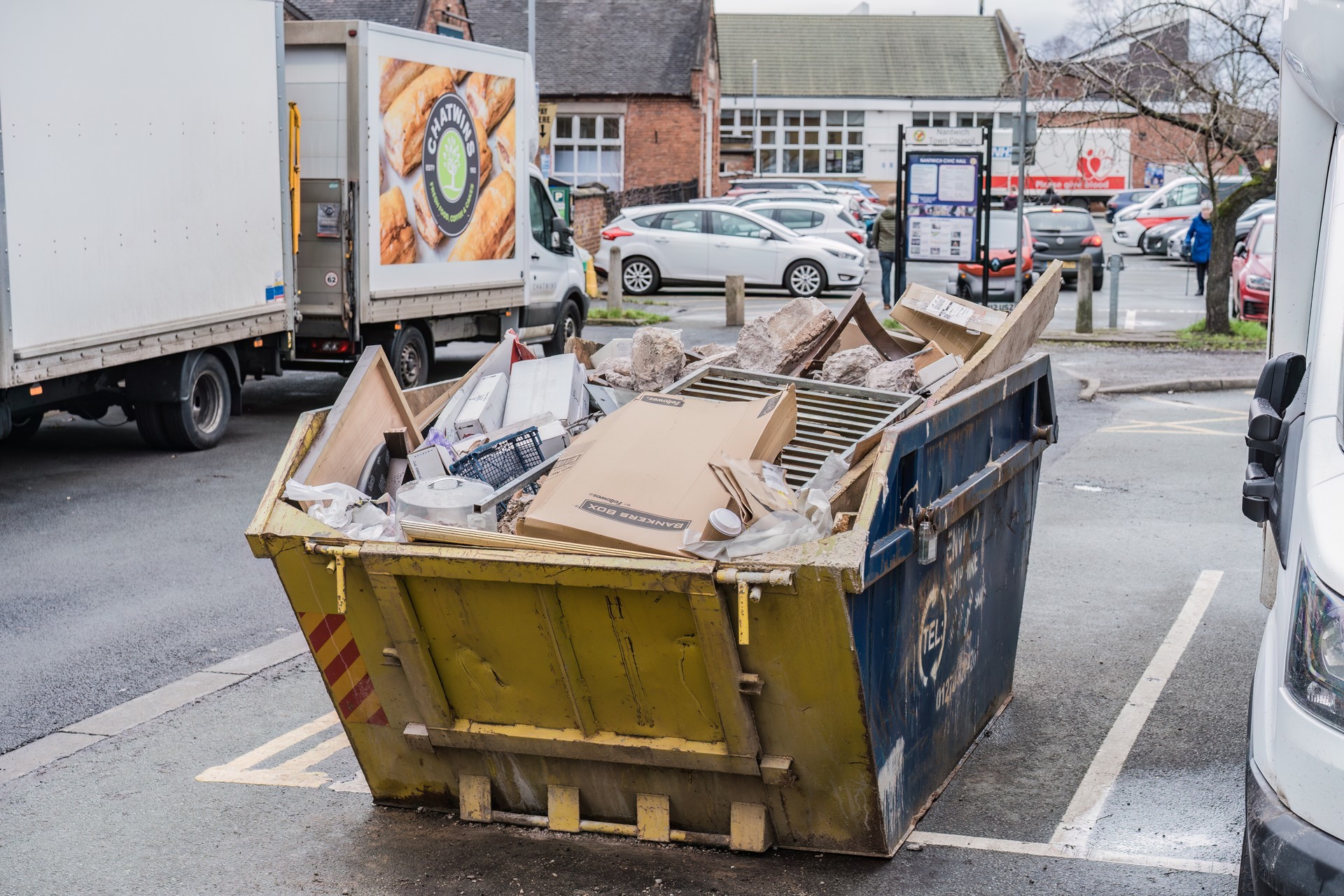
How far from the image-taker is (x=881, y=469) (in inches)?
152

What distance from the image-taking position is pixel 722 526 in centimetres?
382

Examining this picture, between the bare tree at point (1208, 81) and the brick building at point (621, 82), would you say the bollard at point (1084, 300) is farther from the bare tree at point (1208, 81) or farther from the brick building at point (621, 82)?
the brick building at point (621, 82)

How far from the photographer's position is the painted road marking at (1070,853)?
4.34m

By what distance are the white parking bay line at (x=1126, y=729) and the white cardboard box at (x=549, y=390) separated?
84.2 inches

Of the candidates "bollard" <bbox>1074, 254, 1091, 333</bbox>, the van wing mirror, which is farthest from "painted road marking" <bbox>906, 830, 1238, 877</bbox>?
"bollard" <bbox>1074, 254, 1091, 333</bbox>

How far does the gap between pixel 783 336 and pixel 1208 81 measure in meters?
15.1

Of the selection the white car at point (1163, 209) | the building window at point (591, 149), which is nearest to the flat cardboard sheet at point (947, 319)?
the white car at point (1163, 209)

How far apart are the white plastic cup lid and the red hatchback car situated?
17860 mm

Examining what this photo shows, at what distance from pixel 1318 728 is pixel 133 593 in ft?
20.3

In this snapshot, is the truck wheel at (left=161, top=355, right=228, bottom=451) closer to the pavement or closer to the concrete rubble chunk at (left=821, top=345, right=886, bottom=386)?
the pavement

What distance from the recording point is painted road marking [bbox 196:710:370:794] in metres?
5.04

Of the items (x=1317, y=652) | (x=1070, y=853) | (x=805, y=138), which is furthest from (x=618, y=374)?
(x=805, y=138)

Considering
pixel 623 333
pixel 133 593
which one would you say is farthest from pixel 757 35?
pixel 133 593

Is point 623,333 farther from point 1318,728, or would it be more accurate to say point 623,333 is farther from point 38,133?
point 1318,728
